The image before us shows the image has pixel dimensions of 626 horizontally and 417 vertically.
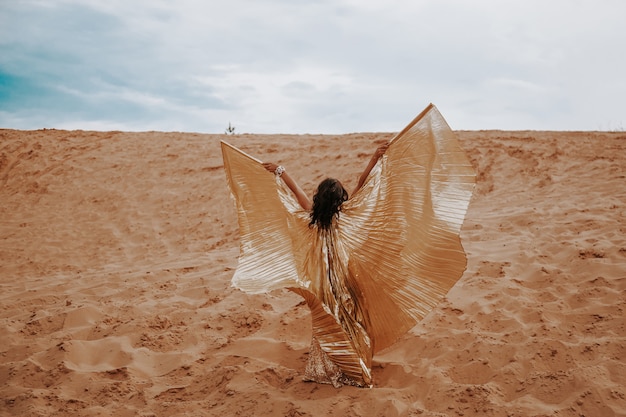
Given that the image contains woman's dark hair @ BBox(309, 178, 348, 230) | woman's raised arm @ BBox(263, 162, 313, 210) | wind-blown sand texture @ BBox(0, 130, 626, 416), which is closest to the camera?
wind-blown sand texture @ BBox(0, 130, 626, 416)

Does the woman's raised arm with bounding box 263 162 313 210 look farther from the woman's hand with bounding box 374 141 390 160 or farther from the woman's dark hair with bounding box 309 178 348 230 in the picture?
the woman's hand with bounding box 374 141 390 160

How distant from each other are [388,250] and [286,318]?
1.70 metres

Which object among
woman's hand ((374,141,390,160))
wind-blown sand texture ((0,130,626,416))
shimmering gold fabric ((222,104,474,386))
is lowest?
wind-blown sand texture ((0,130,626,416))

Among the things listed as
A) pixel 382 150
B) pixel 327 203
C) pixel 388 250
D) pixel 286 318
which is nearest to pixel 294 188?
pixel 327 203

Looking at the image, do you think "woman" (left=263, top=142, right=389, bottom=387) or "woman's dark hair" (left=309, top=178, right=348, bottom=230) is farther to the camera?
"woman's dark hair" (left=309, top=178, right=348, bottom=230)

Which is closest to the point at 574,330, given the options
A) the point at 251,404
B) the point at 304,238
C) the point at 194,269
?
the point at 304,238

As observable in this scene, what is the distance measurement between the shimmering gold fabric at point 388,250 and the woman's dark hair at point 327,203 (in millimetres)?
60

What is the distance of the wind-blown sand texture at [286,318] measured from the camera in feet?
11.4

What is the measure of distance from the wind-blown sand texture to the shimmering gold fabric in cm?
49

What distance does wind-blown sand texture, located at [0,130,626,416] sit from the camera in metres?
3.47

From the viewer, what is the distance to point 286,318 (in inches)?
196

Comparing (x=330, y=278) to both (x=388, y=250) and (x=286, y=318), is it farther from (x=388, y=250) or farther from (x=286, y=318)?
(x=286, y=318)

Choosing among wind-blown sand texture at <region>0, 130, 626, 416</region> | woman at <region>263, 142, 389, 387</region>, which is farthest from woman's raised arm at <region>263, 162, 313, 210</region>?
wind-blown sand texture at <region>0, 130, 626, 416</region>

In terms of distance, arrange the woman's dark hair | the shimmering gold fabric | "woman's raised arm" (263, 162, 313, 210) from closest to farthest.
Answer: the shimmering gold fabric < the woman's dark hair < "woman's raised arm" (263, 162, 313, 210)
